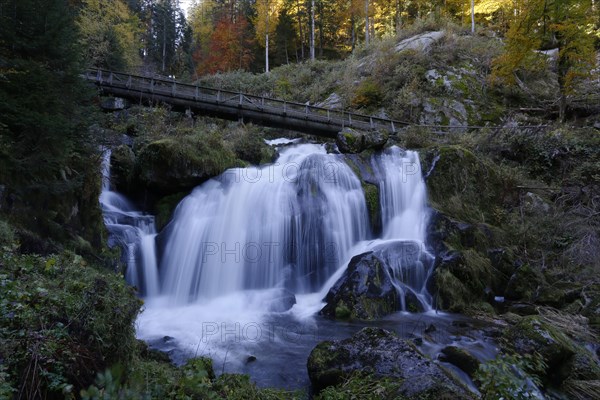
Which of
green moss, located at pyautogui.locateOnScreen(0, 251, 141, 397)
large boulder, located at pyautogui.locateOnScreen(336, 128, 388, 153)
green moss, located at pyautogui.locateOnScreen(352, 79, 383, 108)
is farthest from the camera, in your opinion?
green moss, located at pyautogui.locateOnScreen(352, 79, 383, 108)

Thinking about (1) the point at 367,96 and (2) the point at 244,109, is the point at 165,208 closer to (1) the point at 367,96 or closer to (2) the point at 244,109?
(2) the point at 244,109

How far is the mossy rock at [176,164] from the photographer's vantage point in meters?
11.2

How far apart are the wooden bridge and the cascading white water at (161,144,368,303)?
19.5ft

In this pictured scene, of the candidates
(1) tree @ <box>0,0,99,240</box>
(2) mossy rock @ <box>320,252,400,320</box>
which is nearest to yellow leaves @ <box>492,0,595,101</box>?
(2) mossy rock @ <box>320,252,400,320</box>

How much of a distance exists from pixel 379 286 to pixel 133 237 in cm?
647

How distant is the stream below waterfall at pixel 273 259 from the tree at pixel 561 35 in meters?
8.32

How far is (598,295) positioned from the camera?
7.13m

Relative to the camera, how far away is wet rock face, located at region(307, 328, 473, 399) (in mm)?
4164

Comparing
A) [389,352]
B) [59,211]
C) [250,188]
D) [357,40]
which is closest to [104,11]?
[357,40]

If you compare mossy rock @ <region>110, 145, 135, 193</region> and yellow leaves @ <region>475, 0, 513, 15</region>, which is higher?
yellow leaves @ <region>475, 0, 513, 15</region>

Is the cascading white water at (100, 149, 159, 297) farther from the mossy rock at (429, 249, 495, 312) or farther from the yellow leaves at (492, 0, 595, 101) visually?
the yellow leaves at (492, 0, 595, 101)

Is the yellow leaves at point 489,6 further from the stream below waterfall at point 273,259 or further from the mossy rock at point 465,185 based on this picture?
the stream below waterfall at point 273,259

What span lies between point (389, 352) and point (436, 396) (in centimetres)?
122

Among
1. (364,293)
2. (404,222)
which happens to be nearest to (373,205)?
(404,222)
